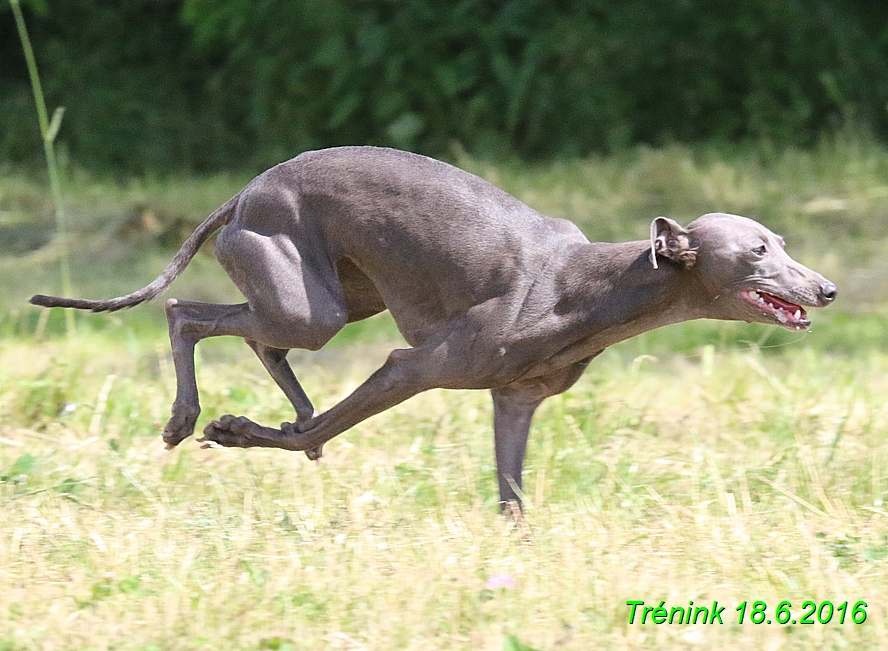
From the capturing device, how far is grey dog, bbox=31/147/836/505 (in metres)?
3.94

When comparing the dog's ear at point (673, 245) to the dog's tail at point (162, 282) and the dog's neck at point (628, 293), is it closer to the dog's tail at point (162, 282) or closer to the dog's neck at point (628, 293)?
the dog's neck at point (628, 293)

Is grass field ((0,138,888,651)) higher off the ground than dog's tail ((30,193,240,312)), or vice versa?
dog's tail ((30,193,240,312))

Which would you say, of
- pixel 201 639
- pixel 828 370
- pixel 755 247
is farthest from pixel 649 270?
pixel 828 370

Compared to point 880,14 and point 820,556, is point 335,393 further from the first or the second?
point 880,14

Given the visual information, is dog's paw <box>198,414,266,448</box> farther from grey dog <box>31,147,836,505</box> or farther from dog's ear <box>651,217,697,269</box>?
dog's ear <box>651,217,697,269</box>

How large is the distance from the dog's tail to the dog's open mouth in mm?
1788

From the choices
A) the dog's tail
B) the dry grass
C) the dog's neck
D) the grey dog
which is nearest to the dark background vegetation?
the dry grass

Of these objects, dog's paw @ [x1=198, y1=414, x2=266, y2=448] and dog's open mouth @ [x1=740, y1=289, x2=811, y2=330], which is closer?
dog's open mouth @ [x1=740, y1=289, x2=811, y2=330]

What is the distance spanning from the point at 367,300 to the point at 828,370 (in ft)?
9.03

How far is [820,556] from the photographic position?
3834 millimetres

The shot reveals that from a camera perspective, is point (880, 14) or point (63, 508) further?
point (880, 14)

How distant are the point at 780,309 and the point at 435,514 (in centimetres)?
130

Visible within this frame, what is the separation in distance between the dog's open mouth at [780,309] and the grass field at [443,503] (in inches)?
26.8

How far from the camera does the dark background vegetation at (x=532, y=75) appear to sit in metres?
11.8
